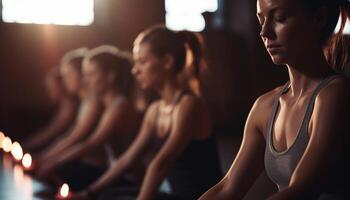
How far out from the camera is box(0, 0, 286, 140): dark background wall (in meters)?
6.69

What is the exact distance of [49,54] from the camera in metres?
6.87

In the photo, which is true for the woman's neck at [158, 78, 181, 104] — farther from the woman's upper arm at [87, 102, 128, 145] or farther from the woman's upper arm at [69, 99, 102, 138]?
the woman's upper arm at [69, 99, 102, 138]

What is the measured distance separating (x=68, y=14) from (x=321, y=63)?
19.3ft

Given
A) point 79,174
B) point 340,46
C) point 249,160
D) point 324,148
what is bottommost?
point 79,174

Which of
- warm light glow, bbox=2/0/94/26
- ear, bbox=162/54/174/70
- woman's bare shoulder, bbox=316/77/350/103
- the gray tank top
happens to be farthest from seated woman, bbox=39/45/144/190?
warm light glow, bbox=2/0/94/26

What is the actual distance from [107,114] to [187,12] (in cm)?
494

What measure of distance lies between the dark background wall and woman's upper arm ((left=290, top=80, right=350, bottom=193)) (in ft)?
18.4

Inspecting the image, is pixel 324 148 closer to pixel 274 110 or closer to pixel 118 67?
pixel 274 110

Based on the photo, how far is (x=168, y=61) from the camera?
2.43 meters

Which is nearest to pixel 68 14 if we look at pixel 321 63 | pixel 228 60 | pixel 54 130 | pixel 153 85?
pixel 228 60

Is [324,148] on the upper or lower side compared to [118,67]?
upper

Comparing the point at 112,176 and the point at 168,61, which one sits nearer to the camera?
the point at 168,61

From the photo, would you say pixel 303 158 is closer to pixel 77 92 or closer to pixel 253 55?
pixel 77 92

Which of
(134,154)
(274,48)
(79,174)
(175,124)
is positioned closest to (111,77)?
(79,174)
